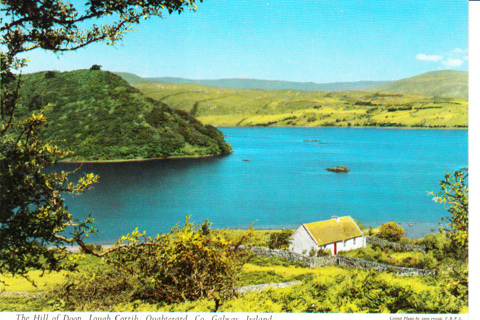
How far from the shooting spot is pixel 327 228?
6105 millimetres

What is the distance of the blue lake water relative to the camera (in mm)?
5398

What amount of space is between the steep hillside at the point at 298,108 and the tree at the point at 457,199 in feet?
5.03

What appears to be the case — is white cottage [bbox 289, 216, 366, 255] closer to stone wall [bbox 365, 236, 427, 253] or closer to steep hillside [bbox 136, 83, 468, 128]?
stone wall [bbox 365, 236, 427, 253]

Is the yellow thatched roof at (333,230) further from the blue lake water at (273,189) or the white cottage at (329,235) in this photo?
the blue lake water at (273,189)

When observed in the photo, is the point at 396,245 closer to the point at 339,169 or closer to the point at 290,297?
the point at 339,169

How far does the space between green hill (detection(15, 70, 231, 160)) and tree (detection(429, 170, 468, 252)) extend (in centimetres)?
399

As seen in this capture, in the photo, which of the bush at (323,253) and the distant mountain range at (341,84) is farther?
the bush at (323,253)

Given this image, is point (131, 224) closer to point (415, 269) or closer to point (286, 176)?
point (286, 176)

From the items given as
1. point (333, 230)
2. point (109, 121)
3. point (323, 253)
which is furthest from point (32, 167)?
point (323, 253)

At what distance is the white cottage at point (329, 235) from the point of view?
608 centimetres

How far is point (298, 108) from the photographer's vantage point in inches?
523

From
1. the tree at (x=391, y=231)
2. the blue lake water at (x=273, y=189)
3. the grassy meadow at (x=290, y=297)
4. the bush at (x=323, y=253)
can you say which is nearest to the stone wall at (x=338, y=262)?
the bush at (x=323, y=253)

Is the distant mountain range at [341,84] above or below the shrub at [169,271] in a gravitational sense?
above
